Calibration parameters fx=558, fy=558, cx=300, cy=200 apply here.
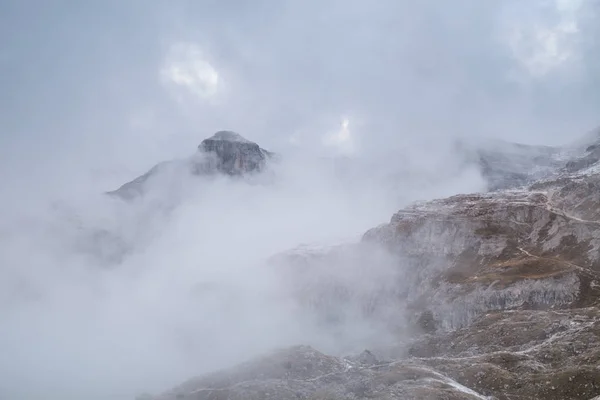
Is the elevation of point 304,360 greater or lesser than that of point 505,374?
greater

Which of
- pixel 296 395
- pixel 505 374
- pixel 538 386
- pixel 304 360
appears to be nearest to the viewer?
pixel 538 386

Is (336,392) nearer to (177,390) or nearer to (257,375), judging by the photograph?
(257,375)

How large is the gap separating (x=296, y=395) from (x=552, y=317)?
88.8 metres

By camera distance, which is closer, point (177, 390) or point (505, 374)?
point (505, 374)

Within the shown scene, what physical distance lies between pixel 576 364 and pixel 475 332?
51.8m

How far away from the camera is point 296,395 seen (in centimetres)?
16038

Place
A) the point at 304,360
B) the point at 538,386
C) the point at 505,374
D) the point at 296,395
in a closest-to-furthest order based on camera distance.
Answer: the point at 538,386, the point at 505,374, the point at 296,395, the point at 304,360

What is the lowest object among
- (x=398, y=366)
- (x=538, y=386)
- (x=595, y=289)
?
(x=538, y=386)

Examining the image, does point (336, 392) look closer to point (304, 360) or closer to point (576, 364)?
point (304, 360)

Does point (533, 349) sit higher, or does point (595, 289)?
point (595, 289)

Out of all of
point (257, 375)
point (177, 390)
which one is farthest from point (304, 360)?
point (177, 390)

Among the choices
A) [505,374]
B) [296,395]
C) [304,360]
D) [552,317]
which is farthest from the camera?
[304,360]

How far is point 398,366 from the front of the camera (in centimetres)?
17050

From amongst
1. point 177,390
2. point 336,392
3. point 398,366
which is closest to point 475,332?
point 398,366
